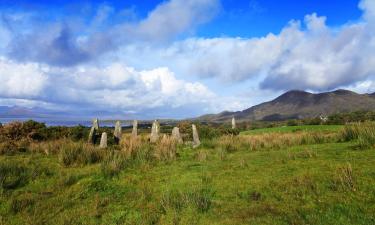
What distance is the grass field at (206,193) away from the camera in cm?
776

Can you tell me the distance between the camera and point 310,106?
6580 inches

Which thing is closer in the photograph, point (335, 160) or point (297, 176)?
point (297, 176)

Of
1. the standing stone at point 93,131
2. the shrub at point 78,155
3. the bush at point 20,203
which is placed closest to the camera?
the bush at point 20,203

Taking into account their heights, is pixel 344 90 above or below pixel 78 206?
above

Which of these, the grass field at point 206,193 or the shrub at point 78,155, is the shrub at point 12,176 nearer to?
the grass field at point 206,193

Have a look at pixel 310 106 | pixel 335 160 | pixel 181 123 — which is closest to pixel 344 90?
pixel 310 106

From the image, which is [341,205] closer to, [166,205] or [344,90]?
[166,205]

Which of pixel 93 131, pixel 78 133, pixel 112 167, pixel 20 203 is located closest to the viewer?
pixel 20 203

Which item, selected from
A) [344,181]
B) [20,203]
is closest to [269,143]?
[344,181]

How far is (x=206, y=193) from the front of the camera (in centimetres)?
971

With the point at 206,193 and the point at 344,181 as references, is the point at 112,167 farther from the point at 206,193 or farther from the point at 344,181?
the point at 344,181

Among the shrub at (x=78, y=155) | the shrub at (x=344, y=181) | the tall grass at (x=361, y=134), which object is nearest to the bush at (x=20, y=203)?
the shrub at (x=78, y=155)

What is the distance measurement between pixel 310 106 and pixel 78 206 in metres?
169

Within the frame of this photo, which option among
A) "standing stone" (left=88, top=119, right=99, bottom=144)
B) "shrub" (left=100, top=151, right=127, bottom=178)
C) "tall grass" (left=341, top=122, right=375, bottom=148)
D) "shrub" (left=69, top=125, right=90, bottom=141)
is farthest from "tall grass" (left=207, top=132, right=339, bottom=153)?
"shrub" (left=69, top=125, right=90, bottom=141)
